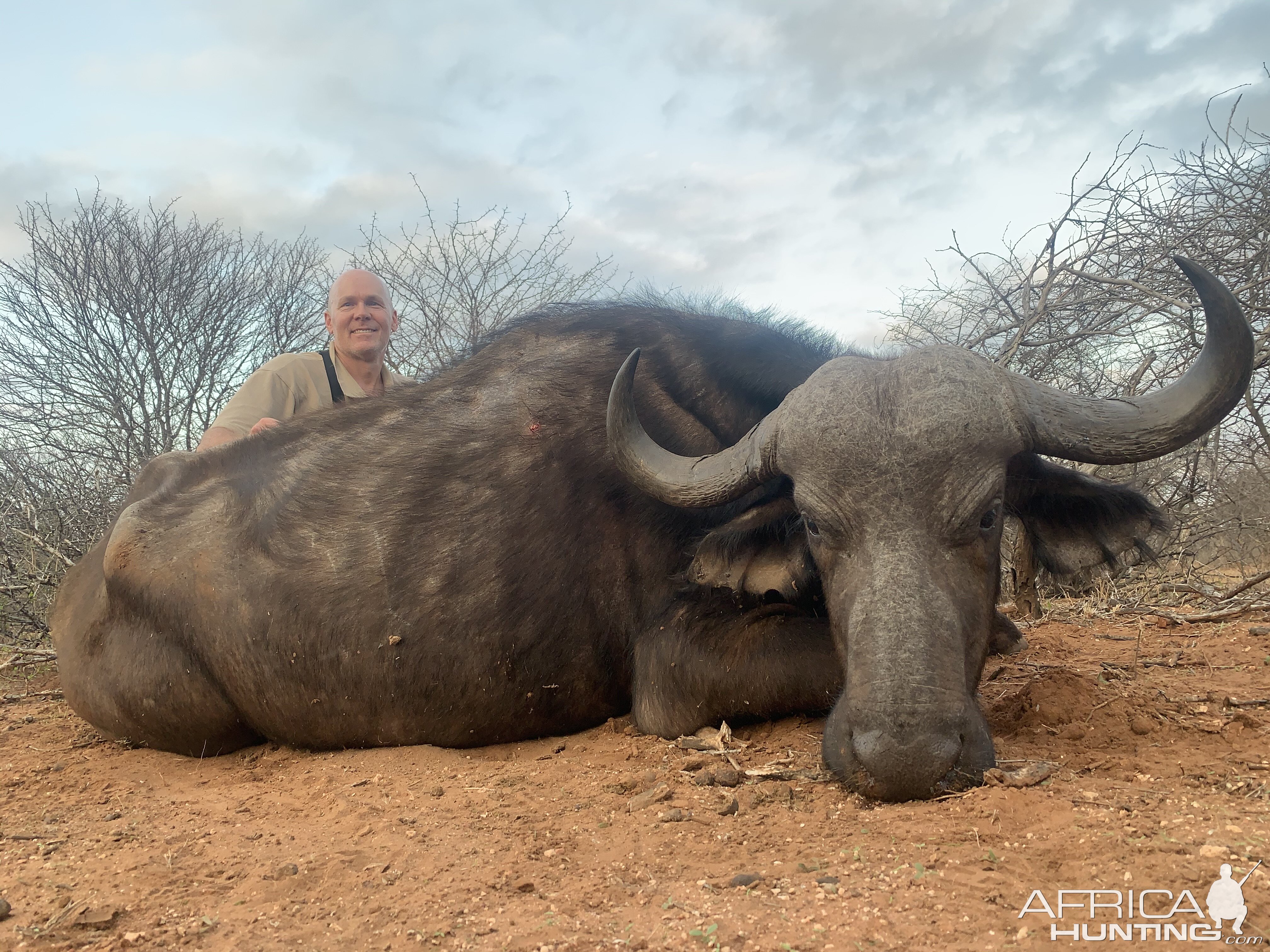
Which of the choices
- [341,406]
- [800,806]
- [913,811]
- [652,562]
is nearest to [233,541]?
[341,406]

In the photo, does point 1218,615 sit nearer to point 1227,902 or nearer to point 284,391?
point 1227,902

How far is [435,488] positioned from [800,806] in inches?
99.8

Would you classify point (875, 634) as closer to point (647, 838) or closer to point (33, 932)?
point (647, 838)

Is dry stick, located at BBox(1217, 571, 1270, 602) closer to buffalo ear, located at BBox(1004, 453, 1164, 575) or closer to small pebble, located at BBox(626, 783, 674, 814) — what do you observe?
buffalo ear, located at BBox(1004, 453, 1164, 575)

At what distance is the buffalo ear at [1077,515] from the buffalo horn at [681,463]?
1.08 m

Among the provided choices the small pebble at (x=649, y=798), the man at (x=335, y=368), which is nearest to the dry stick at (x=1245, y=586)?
the small pebble at (x=649, y=798)

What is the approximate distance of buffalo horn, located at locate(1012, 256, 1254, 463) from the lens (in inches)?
123

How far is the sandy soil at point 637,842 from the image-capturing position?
1978mm

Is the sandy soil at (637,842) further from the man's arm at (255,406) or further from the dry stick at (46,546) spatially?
the dry stick at (46,546)

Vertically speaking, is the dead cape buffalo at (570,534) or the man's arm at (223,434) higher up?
the man's arm at (223,434)

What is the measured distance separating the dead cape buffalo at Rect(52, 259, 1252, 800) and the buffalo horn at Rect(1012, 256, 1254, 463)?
0.03 feet

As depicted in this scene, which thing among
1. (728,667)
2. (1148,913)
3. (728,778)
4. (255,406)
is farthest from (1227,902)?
(255,406)

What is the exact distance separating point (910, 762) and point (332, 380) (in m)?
5.17

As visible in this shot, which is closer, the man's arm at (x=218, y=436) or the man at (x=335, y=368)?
the man's arm at (x=218, y=436)
